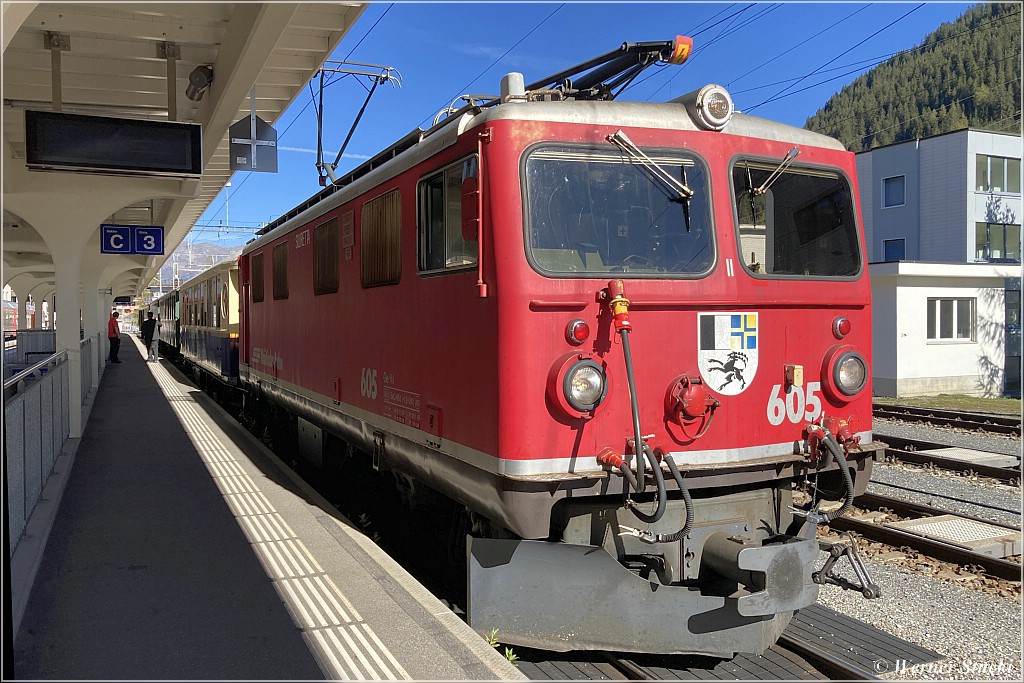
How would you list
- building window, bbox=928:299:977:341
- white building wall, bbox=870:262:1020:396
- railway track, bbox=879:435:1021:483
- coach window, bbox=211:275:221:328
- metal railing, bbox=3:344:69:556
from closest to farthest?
metal railing, bbox=3:344:69:556 < railway track, bbox=879:435:1021:483 < coach window, bbox=211:275:221:328 < white building wall, bbox=870:262:1020:396 < building window, bbox=928:299:977:341

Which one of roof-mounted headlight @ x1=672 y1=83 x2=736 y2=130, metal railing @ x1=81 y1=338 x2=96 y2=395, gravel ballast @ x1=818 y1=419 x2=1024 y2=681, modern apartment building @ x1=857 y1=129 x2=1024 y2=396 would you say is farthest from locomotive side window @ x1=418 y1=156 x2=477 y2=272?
modern apartment building @ x1=857 y1=129 x2=1024 y2=396

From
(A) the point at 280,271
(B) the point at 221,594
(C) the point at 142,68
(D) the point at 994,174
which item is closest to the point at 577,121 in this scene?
(B) the point at 221,594

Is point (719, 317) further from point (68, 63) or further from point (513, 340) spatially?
point (68, 63)

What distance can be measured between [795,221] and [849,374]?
0.98 metres

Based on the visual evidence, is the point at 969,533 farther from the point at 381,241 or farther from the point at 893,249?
the point at 893,249

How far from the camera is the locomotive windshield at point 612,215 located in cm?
421

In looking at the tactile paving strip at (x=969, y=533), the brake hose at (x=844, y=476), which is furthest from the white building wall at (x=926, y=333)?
the brake hose at (x=844, y=476)

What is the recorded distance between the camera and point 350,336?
669cm

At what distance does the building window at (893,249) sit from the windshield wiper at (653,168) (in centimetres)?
3020

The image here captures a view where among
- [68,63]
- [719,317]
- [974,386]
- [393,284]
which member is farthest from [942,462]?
[974,386]

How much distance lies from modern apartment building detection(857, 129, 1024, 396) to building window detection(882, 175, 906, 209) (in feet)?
0.13

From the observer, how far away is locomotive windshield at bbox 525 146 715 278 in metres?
4.21

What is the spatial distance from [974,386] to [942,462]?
1332cm

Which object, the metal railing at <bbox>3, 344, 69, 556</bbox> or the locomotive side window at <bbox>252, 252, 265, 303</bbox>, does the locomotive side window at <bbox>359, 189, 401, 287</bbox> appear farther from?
the locomotive side window at <bbox>252, 252, 265, 303</bbox>
